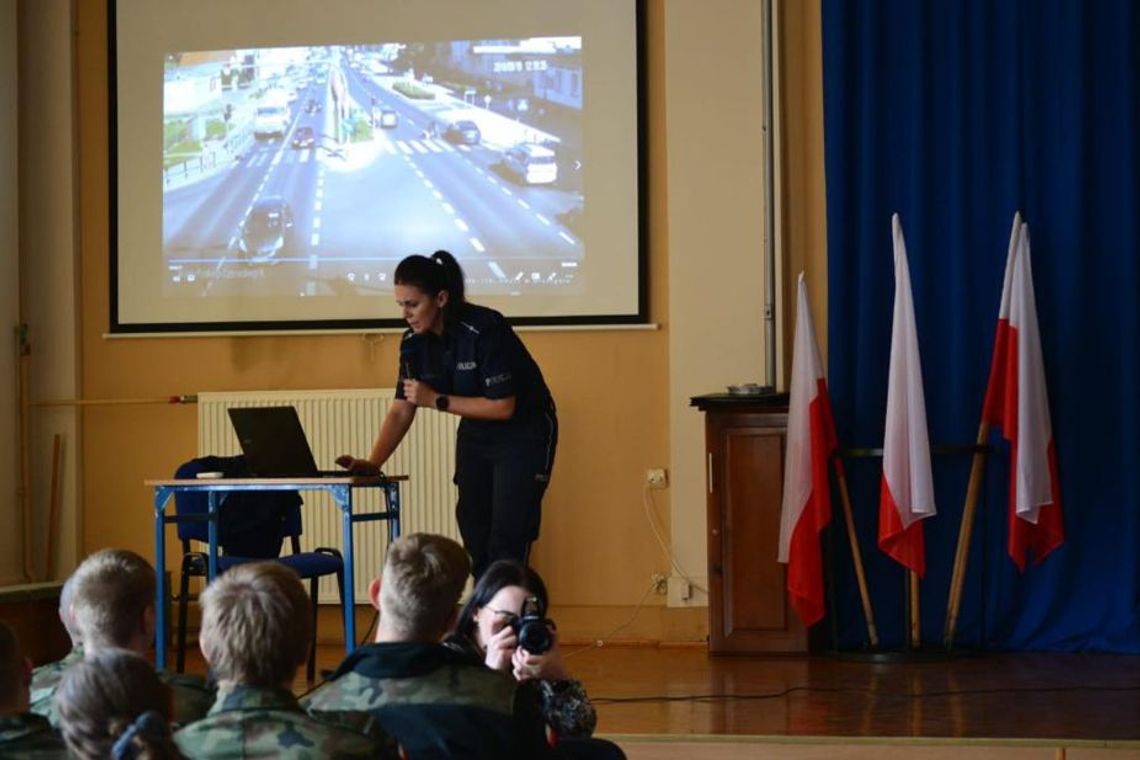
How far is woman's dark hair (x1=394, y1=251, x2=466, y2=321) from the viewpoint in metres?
4.92

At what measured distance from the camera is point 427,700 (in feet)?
7.16

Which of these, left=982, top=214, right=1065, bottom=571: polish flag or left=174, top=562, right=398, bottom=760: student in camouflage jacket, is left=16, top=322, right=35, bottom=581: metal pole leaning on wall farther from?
left=174, top=562, right=398, bottom=760: student in camouflage jacket

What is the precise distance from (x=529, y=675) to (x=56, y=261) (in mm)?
4826

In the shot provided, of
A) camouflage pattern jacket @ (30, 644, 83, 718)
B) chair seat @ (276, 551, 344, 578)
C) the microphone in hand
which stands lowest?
chair seat @ (276, 551, 344, 578)

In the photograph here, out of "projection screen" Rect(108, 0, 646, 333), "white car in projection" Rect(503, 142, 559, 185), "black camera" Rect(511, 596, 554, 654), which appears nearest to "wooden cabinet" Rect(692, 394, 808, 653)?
"projection screen" Rect(108, 0, 646, 333)

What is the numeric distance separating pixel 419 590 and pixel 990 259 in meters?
4.35

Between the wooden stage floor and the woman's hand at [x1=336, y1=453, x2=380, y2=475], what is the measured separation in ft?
2.88

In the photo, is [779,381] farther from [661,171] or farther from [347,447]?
[347,447]

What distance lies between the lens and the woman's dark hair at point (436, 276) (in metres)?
4.92

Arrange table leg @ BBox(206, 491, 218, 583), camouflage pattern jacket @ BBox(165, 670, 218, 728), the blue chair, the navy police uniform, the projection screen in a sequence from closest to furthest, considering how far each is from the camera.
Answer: camouflage pattern jacket @ BBox(165, 670, 218, 728) → the navy police uniform → table leg @ BBox(206, 491, 218, 583) → the blue chair → the projection screen

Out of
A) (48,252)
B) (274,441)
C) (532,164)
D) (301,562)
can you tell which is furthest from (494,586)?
(48,252)

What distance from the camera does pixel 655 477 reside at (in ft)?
21.1

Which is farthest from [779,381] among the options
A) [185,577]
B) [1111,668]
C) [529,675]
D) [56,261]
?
[529,675]

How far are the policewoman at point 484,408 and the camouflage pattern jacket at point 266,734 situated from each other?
→ 9.36 feet
